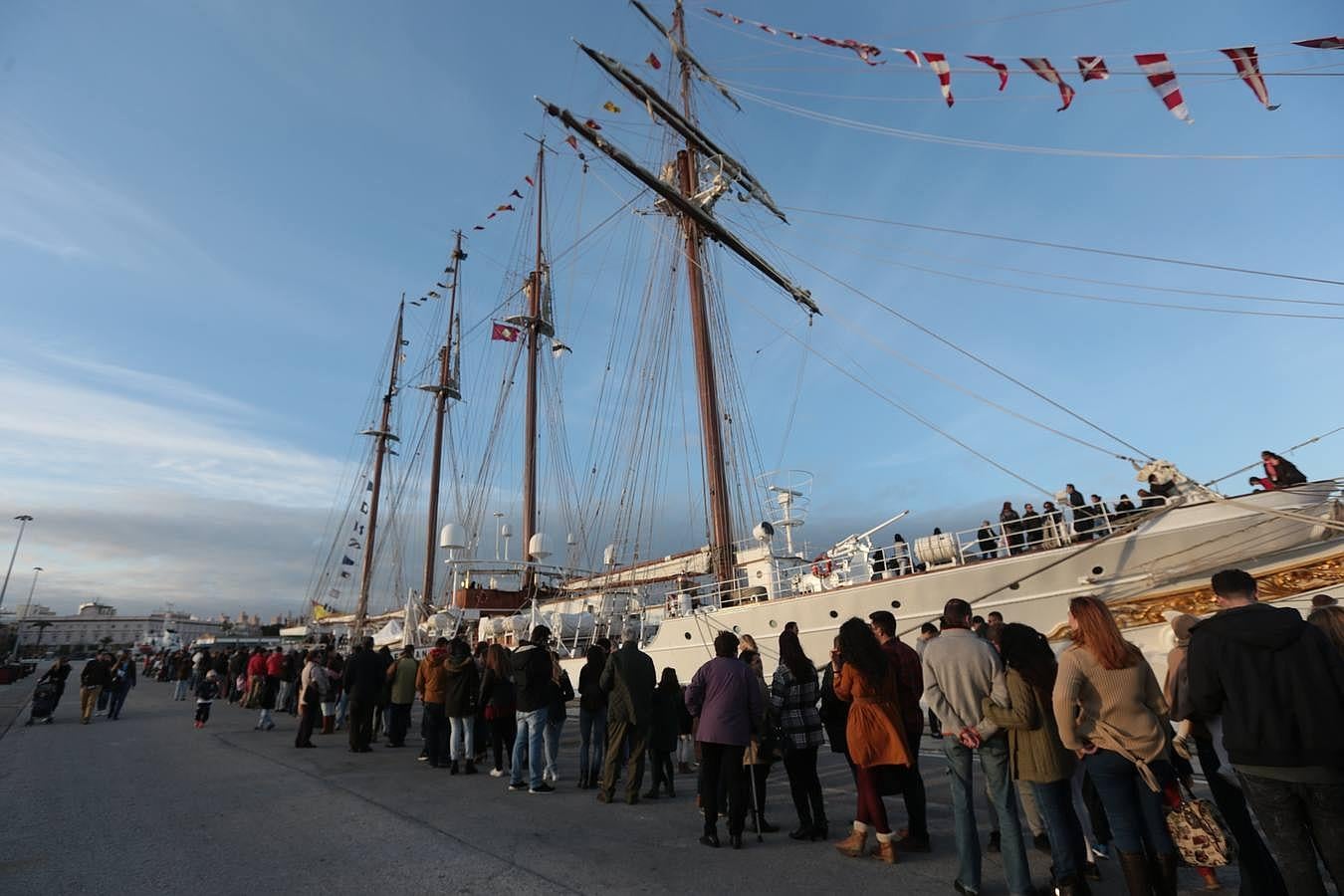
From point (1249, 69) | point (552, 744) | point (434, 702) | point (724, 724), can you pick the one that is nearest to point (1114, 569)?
point (1249, 69)

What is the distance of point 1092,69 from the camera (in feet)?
30.0

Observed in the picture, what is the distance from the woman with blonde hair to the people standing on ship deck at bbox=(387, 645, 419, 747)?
927 centimetres

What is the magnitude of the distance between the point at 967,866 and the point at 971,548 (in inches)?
340

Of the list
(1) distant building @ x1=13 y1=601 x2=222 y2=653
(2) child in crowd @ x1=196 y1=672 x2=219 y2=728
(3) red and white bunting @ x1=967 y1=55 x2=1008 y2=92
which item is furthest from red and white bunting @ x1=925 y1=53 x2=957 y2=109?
(1) distant building @ x1=13 y1=601 x2=222 y2=653

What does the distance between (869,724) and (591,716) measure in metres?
4.09

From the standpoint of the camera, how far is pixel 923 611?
11602mm

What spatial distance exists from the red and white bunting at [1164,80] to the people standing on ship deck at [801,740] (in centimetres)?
925

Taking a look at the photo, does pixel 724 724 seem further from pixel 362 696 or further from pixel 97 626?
pixel 97 626

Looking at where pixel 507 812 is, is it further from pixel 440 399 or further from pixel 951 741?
pixel 440 399

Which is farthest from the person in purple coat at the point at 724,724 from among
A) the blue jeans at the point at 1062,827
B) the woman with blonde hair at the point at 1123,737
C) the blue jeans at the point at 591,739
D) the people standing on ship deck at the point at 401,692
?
the people standing on ship deck at the point at 401,692

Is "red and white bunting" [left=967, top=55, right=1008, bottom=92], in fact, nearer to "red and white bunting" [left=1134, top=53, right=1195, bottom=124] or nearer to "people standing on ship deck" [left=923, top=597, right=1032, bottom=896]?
"red and white bunting" [left=1134, top=53, right=1195, bottom=124]

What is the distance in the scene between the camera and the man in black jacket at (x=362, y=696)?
31.2ft

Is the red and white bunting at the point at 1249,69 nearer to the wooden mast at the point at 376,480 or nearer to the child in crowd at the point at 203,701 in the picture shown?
the child in crowd at the point at 203,701

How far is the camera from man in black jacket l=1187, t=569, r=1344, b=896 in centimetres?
263
